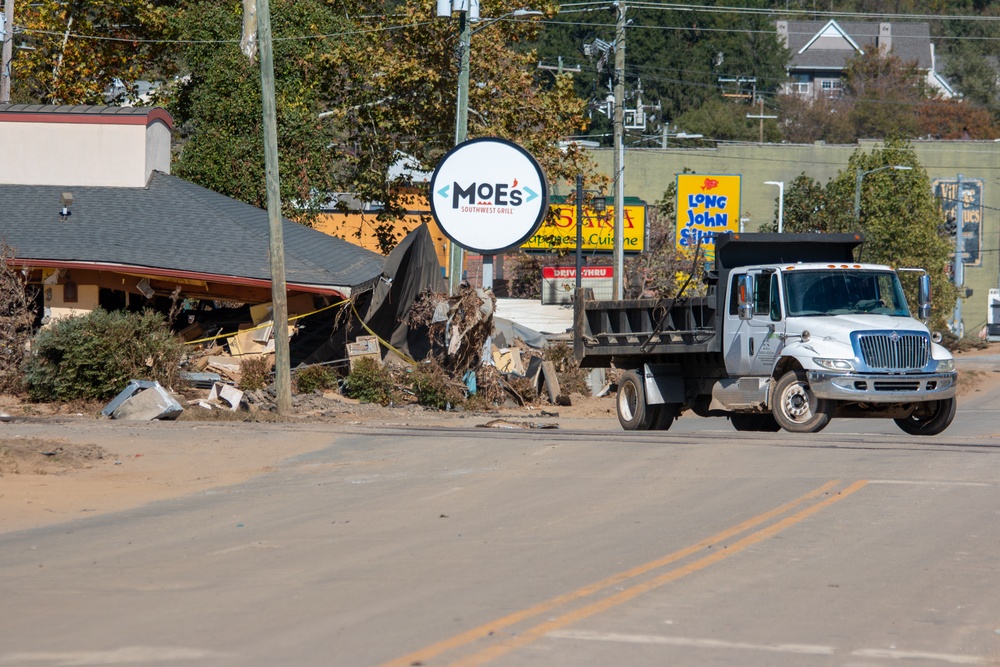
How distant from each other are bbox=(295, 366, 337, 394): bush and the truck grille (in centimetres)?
1305

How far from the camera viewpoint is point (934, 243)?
65.3 meters

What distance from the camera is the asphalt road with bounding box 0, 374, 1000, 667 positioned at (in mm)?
7340

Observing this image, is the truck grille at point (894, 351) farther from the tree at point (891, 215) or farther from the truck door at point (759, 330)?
the tree at point (891, 215)

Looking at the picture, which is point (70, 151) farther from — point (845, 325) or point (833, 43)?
point (833, 43)

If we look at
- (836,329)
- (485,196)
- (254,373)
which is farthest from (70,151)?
(836,329)

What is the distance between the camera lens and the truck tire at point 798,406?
60.2ft

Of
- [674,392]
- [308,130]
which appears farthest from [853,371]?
[308,130]

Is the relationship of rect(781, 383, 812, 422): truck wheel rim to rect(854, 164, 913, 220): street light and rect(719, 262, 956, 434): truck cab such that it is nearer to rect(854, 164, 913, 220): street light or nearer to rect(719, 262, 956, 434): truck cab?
rect(719, 262, 956, 434): truck cab

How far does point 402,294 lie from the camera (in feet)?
102

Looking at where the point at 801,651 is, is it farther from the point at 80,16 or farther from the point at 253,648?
the point at 80,16

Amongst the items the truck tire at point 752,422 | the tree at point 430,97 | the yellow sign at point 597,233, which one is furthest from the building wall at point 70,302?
the yellow sign at point 597,233

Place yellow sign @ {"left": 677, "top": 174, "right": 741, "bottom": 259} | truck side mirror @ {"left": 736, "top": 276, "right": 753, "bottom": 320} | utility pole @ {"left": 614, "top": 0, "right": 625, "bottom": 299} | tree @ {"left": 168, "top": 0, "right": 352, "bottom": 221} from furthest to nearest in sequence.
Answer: yellow sign @ {"left": 677, "top": 174, "right": 741, "bottom": 259} < utility pole @ {"left": 614, "top": 0, "right": 625, "bottom": 299} < tree @ {"left": 168, "top": 0, "right": 352, "bottom": 221} < truck side mirror @ {"left": 736, "top": 276, "right": 753, "bottom": 320}

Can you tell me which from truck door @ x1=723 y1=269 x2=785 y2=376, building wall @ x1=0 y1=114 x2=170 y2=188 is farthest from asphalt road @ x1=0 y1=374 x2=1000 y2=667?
building wall @ x1=0 y1=114 x2=170 y2=188

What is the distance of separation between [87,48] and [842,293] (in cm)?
3238
